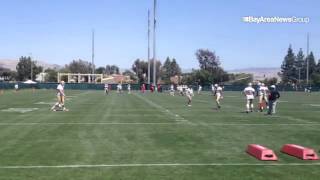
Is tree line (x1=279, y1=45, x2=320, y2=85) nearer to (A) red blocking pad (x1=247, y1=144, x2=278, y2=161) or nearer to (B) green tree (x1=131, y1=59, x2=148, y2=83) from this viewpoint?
(B) green tree (x1=131, y1=59, x2=148, y2=83)

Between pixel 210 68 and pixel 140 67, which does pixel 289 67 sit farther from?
pixel 140 67

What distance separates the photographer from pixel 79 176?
10602 millimetres

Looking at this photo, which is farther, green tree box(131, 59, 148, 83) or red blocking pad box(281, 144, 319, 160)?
green tree box(131, 59, 148, 83)

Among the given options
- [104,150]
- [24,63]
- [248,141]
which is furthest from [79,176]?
[24,63]

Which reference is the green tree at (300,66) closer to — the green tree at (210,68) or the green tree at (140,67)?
the green tree at (210,68)

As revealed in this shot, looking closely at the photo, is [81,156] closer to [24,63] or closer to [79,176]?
[79,176]

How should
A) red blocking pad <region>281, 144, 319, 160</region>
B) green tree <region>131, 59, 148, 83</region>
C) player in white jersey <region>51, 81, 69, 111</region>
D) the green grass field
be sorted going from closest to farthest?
the green grass field < red blocking pad <region>281, 144, 319, 160</region> < player in white jersey <region>51, 81, 69, 111</region> < green tree <region>131, 59, 148, 83</region>

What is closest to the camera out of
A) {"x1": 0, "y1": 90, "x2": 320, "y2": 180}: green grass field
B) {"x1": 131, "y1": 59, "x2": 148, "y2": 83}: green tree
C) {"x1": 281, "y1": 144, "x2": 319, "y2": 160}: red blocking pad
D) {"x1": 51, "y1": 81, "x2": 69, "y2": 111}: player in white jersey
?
{"x1": 0, "y1": 90, "x2": 320, "y2": 180}: green grass field

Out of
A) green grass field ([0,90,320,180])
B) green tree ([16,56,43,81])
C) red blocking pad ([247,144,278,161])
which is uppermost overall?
green tree ([16,56,43,81])

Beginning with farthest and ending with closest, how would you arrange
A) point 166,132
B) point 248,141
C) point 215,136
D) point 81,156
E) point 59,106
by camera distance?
point 59,106, point 166,132, point 215,136, point 248,141, point 81,156

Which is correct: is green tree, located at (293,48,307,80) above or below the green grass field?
above

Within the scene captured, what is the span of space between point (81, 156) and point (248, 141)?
531 centimetres

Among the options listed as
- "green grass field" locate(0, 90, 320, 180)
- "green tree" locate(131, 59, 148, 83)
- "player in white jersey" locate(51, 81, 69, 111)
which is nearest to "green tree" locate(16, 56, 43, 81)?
"green tree" locate(131, 59, 148, 83)

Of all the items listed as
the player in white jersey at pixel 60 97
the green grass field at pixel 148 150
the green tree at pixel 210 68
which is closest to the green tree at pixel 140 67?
the green tree at pixel 210 68
